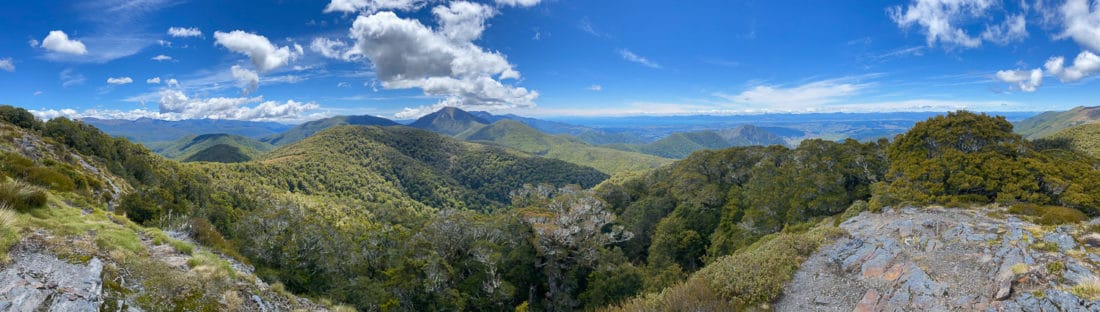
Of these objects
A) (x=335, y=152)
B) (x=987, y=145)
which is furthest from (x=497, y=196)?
(x=987, y=145)

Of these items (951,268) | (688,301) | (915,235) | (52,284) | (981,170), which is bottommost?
(688,301)

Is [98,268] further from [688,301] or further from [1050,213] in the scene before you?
[1050,213]

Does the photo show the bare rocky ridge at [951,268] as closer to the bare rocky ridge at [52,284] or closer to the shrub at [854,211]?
the shrub at [854,211]

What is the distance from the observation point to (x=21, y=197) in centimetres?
1094

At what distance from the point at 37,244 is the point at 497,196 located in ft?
628

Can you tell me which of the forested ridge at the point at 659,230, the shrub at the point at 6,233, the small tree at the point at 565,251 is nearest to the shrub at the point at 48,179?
the forested ridge at the point at 659,230

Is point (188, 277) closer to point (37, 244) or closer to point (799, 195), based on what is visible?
point (37, 244)

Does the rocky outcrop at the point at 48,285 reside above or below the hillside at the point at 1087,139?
above

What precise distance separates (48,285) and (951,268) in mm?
26140

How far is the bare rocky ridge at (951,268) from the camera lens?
478 inches

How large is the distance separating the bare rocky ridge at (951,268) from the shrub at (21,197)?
973 inches

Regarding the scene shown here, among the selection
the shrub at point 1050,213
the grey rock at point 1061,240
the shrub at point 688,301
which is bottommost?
A: the shrub at point 688,301

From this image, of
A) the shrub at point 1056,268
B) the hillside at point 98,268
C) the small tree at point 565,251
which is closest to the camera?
the hillside at point 98,268

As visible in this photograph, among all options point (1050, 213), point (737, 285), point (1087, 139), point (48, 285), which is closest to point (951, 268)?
point (1050, 213)
